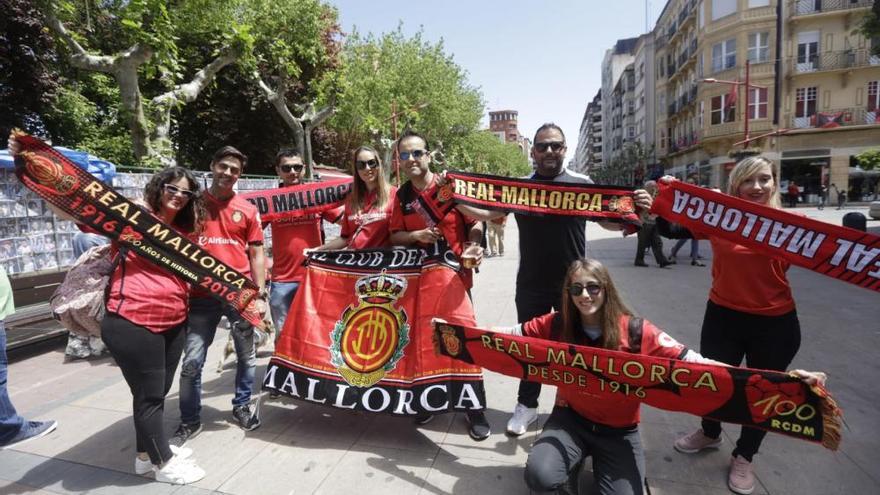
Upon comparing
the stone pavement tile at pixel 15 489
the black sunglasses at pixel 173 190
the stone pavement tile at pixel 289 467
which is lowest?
the stone pavement tile at pixel 289 467

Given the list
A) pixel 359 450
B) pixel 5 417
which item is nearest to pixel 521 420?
pixel 359 450

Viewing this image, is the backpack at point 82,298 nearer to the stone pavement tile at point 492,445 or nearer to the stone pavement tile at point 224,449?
the stone pavement tile at point 224,449

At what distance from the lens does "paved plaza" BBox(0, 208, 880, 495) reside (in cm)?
290

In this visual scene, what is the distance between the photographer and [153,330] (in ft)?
9.07

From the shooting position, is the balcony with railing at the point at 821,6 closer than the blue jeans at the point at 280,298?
No

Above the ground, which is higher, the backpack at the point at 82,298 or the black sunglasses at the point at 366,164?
the black sunglasses at the point at 366,164

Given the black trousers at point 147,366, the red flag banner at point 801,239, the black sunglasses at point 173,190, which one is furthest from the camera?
the black sunglasses at point 173,190

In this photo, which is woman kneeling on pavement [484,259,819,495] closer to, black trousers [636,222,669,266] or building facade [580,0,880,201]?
black trousers [636,222,669,266]

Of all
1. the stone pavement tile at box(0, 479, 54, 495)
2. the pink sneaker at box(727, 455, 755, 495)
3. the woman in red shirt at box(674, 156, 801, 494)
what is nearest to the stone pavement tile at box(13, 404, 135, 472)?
the stone pavement tile at box(0, 479, 54, 495)

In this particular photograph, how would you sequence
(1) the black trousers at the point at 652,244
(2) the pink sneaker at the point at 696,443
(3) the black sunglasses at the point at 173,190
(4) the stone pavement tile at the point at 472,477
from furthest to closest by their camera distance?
(1) the black trousers at the point at 652,244 < (2) the pink sneaker at the point at 696,443 < (3) the black sunglasses at the point at 173,190 < (4) the stone pavement tile at the point at 472,477

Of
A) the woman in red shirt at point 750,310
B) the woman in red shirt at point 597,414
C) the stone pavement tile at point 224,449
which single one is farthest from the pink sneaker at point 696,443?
the stone pavement tile at point 224,449

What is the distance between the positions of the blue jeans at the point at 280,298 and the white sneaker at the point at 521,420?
224 centimetres

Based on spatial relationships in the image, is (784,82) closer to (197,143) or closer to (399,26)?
(399,26)

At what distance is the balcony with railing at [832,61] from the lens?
2891 cm
